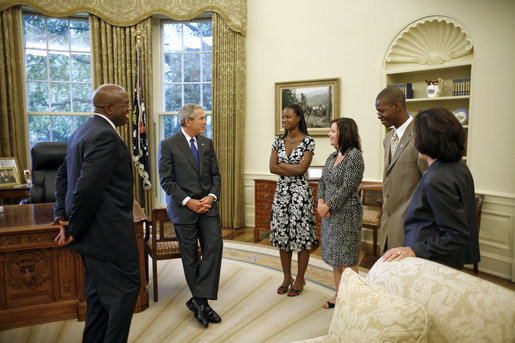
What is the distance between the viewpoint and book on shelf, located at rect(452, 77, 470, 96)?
12.5 feet

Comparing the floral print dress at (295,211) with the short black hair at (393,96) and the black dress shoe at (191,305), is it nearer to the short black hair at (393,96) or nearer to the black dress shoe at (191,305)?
the black dress shoe at (191,305)

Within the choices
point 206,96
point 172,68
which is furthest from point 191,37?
point 206,96

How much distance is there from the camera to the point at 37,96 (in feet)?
17.5

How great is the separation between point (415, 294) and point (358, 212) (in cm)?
147

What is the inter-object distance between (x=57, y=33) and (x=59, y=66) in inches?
18.9

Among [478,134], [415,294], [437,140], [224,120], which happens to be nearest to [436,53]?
[478,134]

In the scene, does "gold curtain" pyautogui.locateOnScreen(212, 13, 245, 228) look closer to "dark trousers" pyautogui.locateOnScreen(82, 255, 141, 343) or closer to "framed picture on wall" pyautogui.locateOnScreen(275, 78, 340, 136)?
"framed picture on wall" pyautogui.locateOnScreen(275, 78, 340, 136)

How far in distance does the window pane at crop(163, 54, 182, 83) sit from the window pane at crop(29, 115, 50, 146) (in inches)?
75.1

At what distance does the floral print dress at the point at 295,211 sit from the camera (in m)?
2.95

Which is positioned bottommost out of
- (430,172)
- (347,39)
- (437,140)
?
(430,172)

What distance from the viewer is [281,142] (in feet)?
10.1

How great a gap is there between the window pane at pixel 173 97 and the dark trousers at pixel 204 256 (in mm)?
3430

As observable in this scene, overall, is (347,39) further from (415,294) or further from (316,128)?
(415,294)

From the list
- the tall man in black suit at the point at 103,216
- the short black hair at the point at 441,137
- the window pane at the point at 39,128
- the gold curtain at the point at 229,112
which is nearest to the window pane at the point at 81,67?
the window pane at the point at 39,128
